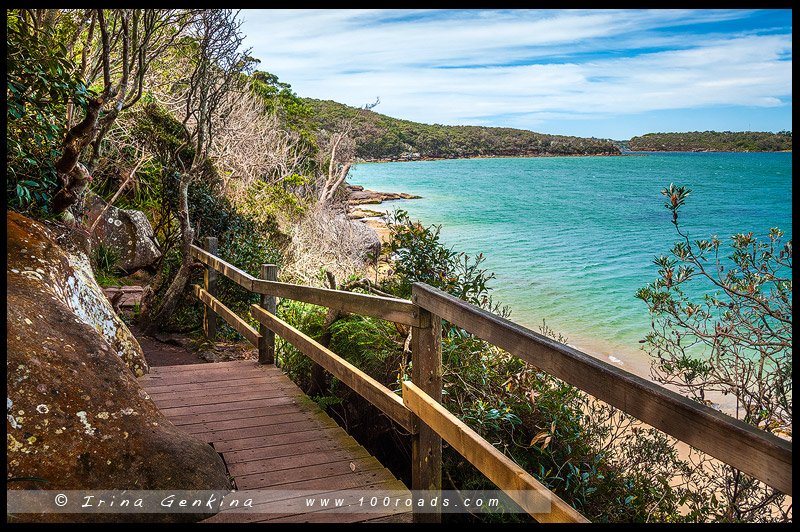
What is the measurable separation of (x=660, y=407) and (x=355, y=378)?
2186 mm

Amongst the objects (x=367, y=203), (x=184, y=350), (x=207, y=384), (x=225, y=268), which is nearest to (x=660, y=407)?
(x=207, y=384)

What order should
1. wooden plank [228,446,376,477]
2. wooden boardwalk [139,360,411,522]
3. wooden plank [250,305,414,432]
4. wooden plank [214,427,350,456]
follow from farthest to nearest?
wooden plank [214,427,350,456], wooden plank [228,446,376,477], wooden boardwalk [139,360,411,522], wooden plank [250,305,414,432]

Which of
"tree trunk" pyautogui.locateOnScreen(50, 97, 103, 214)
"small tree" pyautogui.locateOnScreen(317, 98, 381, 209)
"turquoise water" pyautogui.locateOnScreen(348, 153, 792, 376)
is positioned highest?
"small tree" pyautogui.locateOnScreen(317, 98, 381, 209)

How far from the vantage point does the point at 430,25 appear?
10500mm

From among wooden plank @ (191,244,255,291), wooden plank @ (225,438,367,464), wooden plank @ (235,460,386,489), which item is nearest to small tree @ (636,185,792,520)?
wooden plank @ (235,460,386,489)

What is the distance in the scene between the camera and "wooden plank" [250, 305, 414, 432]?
9.89ft

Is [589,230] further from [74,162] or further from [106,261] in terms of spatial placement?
[74,162]

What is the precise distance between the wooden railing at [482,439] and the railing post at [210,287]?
10.0 ft

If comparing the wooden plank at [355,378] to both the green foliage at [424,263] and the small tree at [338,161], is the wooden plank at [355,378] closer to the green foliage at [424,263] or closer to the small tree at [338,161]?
the green foliage at [424,263]

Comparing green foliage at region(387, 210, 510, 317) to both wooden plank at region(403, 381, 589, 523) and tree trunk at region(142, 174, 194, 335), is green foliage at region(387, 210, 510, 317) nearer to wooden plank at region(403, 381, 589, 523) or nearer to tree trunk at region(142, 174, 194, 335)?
wooden plank at region(403, 381, 589, 523)

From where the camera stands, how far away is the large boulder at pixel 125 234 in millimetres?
9742

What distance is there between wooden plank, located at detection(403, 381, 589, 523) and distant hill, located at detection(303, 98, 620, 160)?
203 ft

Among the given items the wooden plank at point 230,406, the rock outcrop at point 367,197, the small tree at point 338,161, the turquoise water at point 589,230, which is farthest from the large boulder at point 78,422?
the rock outcrop at point 367,197

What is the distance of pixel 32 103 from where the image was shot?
4445 mm
